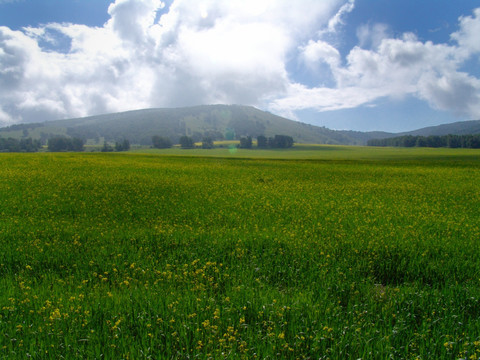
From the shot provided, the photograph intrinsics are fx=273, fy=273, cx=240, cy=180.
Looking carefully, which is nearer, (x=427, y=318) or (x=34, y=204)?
(x=427, y=318)

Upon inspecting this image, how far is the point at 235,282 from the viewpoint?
6883mm

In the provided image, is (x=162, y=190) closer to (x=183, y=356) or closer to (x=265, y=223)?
(x=265, y=223)

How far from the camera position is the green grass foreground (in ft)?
15.3

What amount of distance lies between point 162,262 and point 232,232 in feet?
10.5

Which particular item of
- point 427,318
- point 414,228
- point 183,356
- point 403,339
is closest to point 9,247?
point 183,356

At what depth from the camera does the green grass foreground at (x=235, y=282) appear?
467 centimetres

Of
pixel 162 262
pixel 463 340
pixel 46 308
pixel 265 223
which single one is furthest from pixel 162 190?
pixel 463 340

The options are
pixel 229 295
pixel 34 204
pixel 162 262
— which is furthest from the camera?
pixel 34 204

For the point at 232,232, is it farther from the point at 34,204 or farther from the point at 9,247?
the point at 34,204

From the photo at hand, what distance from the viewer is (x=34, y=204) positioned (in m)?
14.3

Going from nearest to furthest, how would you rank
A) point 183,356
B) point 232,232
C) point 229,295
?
point 183,356 < point 229,295 < point 232,232

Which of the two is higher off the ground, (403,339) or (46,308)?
(46,308)

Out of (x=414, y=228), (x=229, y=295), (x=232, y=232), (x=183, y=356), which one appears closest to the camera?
(x=183, y=356)

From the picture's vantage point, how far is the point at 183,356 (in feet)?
14.5
